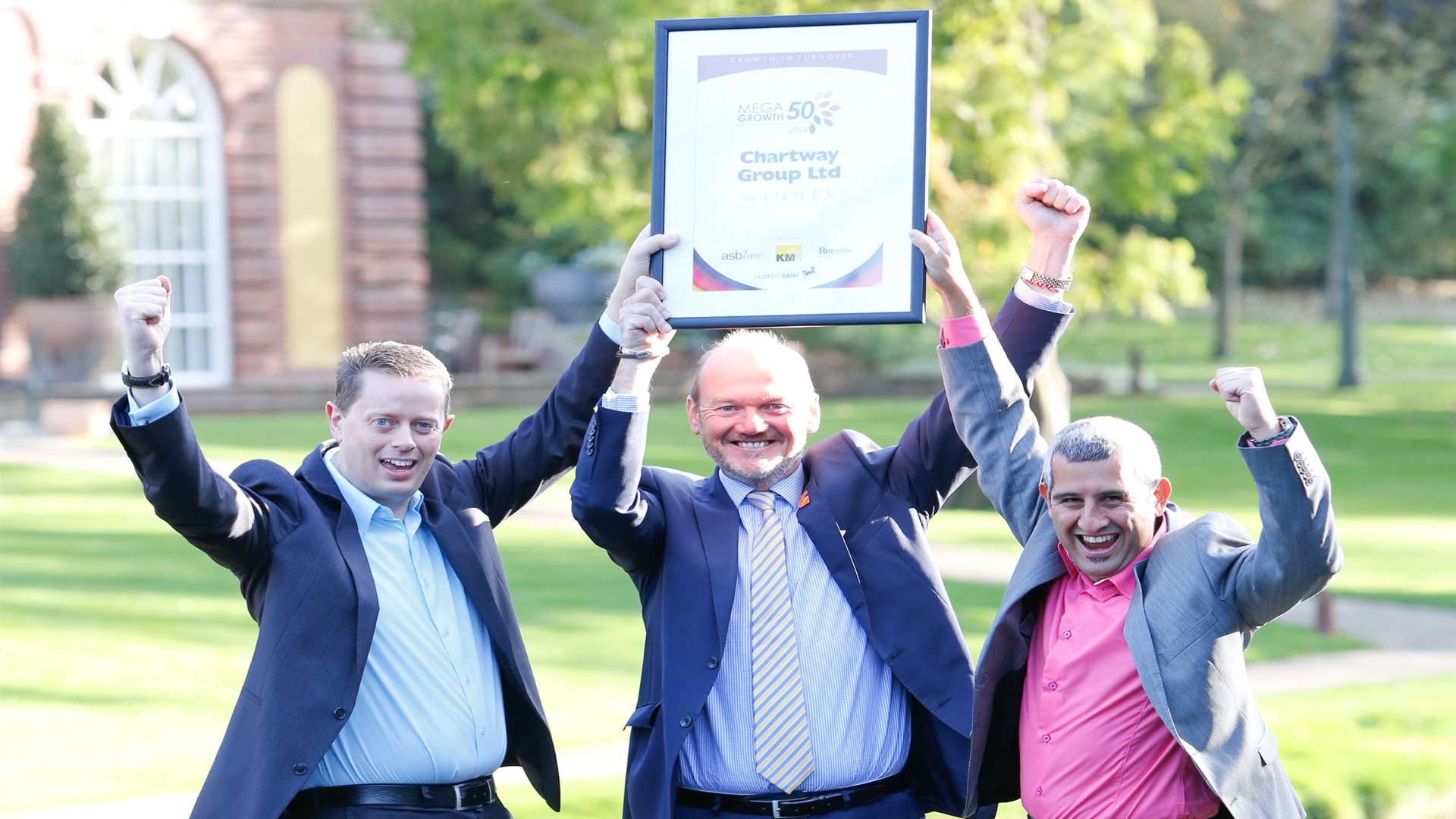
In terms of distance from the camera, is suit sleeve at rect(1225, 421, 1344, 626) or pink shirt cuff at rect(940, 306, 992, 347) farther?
Answer: pink shirt cuff at rect(940, 306, 992, 347)

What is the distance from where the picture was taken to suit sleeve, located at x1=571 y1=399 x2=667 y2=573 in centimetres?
399

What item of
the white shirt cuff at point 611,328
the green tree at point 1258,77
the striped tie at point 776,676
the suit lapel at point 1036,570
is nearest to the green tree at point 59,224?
the white shirt cuff at point 611,328

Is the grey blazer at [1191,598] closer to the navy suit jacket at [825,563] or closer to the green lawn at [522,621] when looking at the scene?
the navy suit jacket at [825,563]

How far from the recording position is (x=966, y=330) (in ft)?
13.5

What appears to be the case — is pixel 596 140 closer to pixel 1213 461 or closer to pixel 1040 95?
pixel 1040 95

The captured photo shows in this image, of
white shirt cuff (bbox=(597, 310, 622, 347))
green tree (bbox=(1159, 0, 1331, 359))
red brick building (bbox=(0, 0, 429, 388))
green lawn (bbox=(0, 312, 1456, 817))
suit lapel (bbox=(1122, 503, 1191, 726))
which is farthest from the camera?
green tree (bbox=(1159, 0, 1331, 359))

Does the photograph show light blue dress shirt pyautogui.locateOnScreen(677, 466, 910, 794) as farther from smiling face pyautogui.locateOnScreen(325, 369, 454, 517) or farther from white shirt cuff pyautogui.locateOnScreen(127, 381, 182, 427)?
white shirt cuff pyautogui.locateOnScreen(127, 381, 182, 427)

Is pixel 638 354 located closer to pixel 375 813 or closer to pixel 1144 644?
pixel 375 813

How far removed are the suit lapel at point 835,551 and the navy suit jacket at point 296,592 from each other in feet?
2.47

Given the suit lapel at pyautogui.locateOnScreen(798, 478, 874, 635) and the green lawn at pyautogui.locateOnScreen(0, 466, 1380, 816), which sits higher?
the suit lapel at pyautogui.locateOnScreen(798, 478, 874, 635)

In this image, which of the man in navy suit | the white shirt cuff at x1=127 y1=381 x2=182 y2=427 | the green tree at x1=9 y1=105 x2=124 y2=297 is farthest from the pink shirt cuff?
the green tree at x1=9 y1=105 x2=124 y2=297

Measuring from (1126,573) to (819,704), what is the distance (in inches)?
30.8

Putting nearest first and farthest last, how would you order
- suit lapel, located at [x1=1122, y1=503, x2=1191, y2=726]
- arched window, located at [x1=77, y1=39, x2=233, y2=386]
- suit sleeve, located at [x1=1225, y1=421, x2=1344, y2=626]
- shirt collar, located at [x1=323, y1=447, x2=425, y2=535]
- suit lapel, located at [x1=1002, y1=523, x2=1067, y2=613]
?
suit sleeve, located at [x1=1225, y1=421, x2=1344, y2=626] < suit lapel, located at [x1=1122, y1=503, x2=1191, y2=726] < suit lapel, located at [x1=1002, y1=523, x2=1067, y2=613] < shirt collar, located at [x1=323, y1=447, x2=425, y2=535] < arched window, located at [x1=77, y1=39, x2=233, y2=386]

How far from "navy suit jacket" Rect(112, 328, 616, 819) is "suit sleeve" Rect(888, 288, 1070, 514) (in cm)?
106
